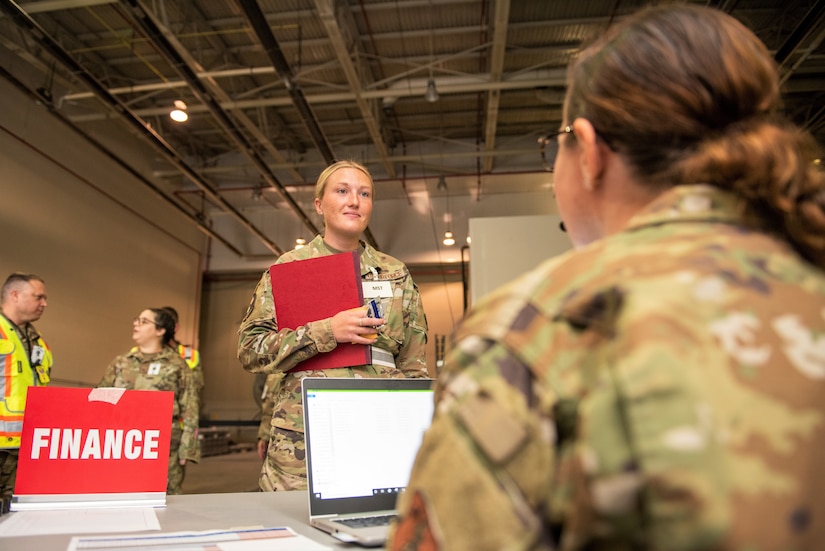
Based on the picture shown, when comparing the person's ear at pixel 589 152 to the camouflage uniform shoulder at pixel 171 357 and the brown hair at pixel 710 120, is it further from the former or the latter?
the camouflage uniform shoulder at pixel 171 357

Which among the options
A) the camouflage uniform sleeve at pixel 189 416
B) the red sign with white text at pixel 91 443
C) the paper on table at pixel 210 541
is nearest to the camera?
the paper on table at pixel 210 541

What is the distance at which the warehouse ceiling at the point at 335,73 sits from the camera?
6.47 metres

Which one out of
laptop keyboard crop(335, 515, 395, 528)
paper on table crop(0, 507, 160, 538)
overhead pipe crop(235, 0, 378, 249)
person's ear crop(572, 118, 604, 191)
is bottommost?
laptop keyboard crop(335, 515, 395, 528)

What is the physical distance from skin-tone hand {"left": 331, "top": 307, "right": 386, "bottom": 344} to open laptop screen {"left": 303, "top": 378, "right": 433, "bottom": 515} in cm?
46

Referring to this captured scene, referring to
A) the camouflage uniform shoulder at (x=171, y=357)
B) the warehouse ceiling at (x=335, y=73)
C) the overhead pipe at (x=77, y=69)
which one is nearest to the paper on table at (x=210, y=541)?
the camouflage uniform shoulder at (x=171, y=357)

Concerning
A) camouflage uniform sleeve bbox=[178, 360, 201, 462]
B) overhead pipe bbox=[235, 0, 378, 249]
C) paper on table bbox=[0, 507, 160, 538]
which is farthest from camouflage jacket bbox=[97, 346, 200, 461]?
paper on table bbox=[0, 507, 160, 538]

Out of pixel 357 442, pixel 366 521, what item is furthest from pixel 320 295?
pixel 366 521

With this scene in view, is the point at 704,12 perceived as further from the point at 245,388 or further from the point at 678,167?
the point at 245,388

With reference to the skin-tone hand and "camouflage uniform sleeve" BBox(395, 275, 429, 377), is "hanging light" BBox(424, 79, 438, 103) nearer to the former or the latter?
"camouflage uniform sleeve" BBox(395, 275, 429, 377)

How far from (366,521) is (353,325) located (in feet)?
2.31

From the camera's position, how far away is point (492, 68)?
7.22 meters

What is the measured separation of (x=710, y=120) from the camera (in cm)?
56

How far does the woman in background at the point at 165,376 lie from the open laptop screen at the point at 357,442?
12.7ft

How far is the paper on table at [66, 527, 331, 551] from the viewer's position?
94 centimetres
